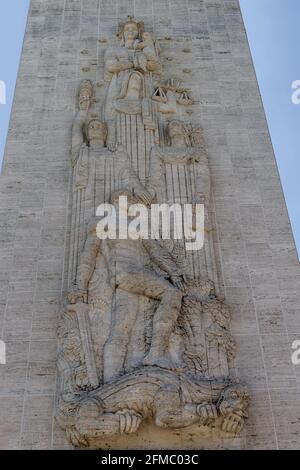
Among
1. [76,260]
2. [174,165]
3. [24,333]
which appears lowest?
[24,333]

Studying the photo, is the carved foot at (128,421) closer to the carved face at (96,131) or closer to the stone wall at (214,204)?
the stone wall at (214,204)

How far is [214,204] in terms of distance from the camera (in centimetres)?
999

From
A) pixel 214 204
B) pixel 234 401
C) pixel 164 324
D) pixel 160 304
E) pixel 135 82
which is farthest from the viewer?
pixel 135 82

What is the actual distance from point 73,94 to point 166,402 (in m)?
6.27

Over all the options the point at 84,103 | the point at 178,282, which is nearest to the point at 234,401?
the point at 178,282

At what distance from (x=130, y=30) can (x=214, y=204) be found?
14.2 ft

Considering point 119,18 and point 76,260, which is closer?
point 76,260

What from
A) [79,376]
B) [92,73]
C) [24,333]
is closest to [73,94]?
[92,73]

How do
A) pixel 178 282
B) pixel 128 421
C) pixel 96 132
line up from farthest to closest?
pixel 96 132
pixel 178 282
pixel 128 421

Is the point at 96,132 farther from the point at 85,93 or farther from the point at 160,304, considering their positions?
the point at 160,304

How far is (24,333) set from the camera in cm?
852

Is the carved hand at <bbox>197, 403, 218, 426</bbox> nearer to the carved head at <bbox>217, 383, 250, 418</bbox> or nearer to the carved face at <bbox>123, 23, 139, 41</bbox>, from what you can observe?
the carved head at <bbox>217, 383, 250, 418</bbox>

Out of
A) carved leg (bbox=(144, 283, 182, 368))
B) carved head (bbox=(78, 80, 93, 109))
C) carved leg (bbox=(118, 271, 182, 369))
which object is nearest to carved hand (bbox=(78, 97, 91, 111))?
carved head (bbox=(78, 80, 93, 109))

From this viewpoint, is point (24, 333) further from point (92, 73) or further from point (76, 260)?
point (92, 73)
